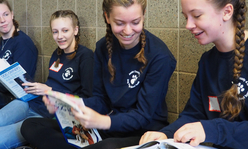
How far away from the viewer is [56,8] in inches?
85.8

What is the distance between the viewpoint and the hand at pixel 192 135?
2.68 feet

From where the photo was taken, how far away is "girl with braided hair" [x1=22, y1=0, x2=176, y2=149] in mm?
1143

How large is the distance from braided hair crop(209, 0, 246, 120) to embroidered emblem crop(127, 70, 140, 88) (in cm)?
Result: 40

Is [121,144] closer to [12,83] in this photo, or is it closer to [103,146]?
[103,146]

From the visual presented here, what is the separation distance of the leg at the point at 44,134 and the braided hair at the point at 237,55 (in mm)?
691

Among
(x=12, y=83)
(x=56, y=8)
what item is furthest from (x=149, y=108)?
(x=56, y=8)

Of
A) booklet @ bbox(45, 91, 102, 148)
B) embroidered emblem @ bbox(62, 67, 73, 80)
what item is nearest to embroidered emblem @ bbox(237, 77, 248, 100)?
booklet @ bbox(45, 91, 102, 148)

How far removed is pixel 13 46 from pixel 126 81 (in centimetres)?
122

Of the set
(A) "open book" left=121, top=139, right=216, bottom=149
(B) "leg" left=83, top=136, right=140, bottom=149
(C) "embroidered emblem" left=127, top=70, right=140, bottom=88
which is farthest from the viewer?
(C) "embroidered emblem" left=127, top=70, right=140, bottom=88

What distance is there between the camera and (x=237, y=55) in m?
0.94

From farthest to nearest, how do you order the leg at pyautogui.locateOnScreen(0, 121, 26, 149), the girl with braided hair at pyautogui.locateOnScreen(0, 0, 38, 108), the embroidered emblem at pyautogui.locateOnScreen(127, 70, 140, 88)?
the girl with braided hair at pyautogui.locateOnScreen(0, 0, 38, 108), the leg at pyautogui.locateOnScreen(0, 121, 26, 149), the embroidered emblem at pyautogui.locateOnScreen(127, 70, 140, 88)

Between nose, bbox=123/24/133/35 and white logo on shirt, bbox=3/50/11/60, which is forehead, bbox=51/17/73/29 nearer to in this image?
white logo on shirt, bbox=3/50/11/60

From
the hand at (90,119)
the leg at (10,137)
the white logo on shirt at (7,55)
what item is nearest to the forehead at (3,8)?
the white logo on shirt at (7,55)

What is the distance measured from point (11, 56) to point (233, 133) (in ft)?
5.70
